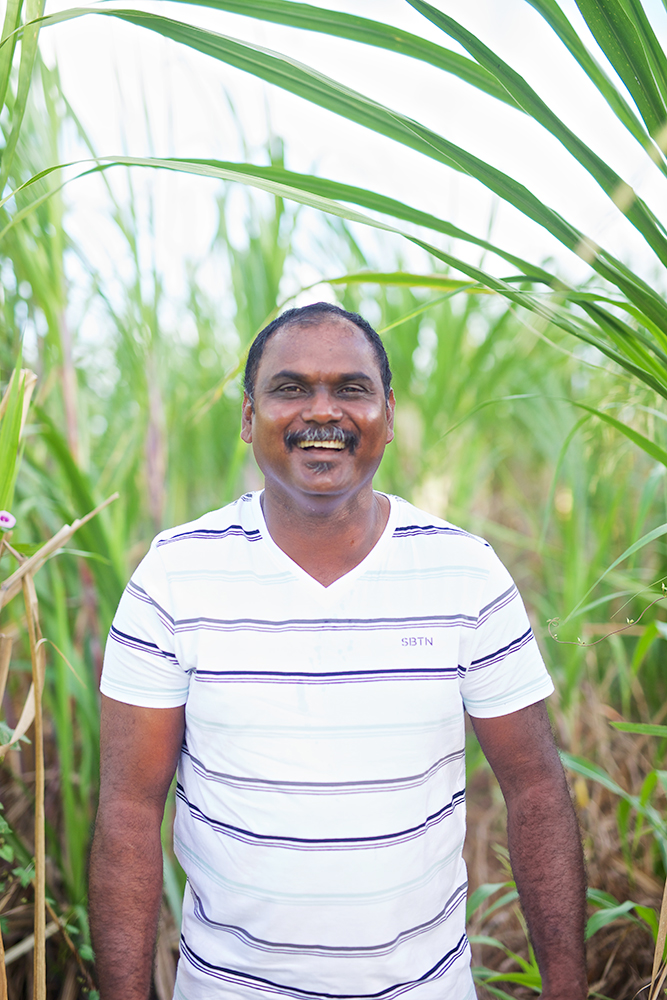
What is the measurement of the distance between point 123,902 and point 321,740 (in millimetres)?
366

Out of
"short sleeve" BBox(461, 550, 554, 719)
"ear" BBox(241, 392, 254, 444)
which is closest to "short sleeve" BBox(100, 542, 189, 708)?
"ear" BBox(241, 392, 254, 444)

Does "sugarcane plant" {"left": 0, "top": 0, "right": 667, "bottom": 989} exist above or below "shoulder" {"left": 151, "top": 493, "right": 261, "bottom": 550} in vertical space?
above

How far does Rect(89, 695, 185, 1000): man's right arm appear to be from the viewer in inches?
38.9

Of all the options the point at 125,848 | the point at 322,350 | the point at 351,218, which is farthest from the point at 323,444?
the point at 125,848

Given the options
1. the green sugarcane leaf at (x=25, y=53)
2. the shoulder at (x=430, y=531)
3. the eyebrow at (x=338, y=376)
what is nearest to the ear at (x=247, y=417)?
the eyebrow at (x=338, y=376)

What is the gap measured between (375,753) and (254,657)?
211 millimetres

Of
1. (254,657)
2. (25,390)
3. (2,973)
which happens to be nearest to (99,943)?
(2,973)

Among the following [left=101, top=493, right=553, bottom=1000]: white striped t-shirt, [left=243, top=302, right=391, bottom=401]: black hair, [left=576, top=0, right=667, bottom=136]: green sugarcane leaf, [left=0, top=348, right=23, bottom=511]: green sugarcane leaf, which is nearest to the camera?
[left=576, top=0, right=667, bottom=136]: green sugarcane leaf

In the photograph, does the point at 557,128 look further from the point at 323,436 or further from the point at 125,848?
the point at 125,848

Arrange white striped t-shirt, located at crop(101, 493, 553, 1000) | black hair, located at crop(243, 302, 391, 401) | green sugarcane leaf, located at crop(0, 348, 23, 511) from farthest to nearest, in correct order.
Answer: black hair, located at crop(243, 302, 391, 401) < white striped t-shirt, located at crop(101, 493, 553, 1000) < green sugarcane leaf, located at crop(0, 348, 23, 511)

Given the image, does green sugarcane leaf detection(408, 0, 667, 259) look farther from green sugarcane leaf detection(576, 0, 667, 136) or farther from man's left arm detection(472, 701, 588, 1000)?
man's left arm detection(472, 701, 588, 1000)

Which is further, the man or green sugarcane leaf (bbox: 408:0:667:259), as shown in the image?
the man

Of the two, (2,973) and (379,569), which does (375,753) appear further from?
(2,973)

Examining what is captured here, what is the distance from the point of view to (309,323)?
1039mm
